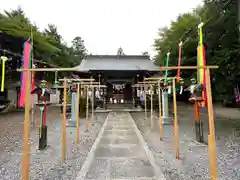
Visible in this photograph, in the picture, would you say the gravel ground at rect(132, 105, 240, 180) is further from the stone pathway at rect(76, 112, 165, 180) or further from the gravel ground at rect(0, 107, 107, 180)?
the gravel ground at rect(0, 107, 107, 180)

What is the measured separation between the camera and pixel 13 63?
13797 millimetres

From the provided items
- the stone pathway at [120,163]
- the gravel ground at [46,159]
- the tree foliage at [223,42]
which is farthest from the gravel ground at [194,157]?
the tree foliage at [223,42]

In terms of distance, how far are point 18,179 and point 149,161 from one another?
2.44 meters

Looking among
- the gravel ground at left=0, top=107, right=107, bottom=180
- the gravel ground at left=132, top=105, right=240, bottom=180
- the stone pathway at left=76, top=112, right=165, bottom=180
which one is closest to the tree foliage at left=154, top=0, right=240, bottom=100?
the gravel ground at left=132, top=105, right=240, bottom=180

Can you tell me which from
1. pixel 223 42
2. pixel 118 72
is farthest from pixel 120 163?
pixel 118 72

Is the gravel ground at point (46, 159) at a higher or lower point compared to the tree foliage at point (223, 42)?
lower

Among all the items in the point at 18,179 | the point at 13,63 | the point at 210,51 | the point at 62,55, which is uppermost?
the point at 62,55

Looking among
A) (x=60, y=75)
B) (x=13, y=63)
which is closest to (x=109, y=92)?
(x=60, y=75)

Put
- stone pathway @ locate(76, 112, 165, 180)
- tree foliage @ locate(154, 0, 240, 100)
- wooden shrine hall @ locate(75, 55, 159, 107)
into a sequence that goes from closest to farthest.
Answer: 1. stone pathway @ locate(76, 112, 165, 180)
2. tree foliage @ locate(154, 0, 240, 100)
3. wooden shrine hall @ locate(75, 55, 159, 107)

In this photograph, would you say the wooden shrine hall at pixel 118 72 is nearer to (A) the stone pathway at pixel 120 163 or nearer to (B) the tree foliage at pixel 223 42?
(B) the tree foliage at pixel 223 42

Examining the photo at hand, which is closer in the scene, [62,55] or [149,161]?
[149,161]

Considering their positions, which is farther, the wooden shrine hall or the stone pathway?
the wooden shrine hall

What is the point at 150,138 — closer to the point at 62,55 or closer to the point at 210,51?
the point at 210,51

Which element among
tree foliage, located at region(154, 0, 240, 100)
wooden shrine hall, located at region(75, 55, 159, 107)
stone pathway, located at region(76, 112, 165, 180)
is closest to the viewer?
stone pathway, located at region(76, 112, 165, 180)
